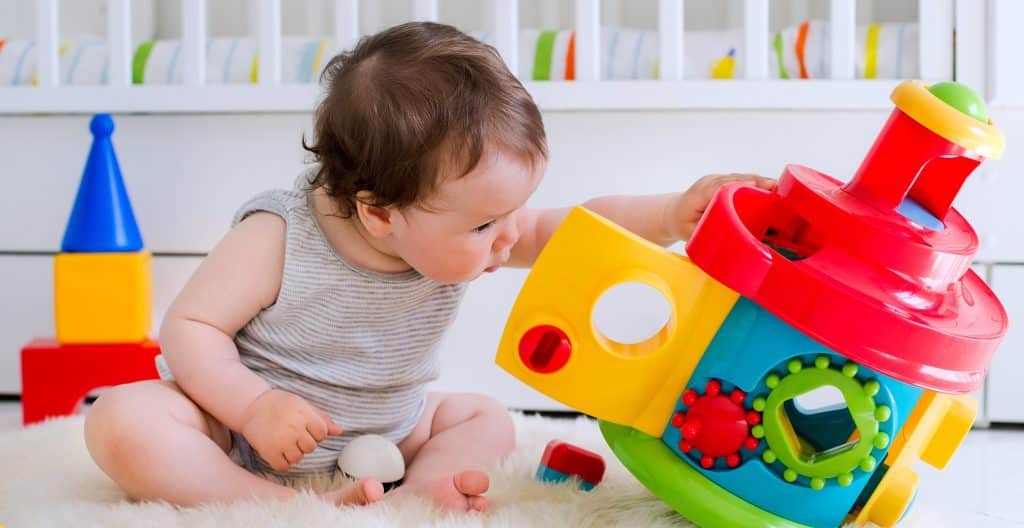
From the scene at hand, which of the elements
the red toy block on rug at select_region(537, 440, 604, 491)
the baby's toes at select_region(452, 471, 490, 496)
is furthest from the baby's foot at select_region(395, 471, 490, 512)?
the red toy block on rug at select_region(537, 440, 604, 491)

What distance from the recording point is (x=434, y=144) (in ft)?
2.81

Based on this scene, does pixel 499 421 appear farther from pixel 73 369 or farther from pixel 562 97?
pixel 73 369

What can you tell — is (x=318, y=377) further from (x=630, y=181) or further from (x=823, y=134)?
(x=823, y=134)

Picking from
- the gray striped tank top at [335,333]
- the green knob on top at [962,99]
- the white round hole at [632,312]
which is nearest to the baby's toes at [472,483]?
the gray striped tank top at [335,333]

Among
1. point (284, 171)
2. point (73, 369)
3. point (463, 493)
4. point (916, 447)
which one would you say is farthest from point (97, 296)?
point (916, 447)

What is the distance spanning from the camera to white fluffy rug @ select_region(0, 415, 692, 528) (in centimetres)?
81

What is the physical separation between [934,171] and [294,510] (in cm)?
54

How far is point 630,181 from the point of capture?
141 centimetres

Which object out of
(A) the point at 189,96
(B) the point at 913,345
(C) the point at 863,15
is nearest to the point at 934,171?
(B) the point at 913,345

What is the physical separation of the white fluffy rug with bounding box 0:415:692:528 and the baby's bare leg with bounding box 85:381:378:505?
0.02 metres

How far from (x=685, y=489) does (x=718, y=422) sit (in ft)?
0.19

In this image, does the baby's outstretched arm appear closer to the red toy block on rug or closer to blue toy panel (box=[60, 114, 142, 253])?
A: the red toy block on rug

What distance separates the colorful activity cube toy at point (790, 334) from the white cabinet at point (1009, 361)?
0.56 m

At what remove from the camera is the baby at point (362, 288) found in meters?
0.86
